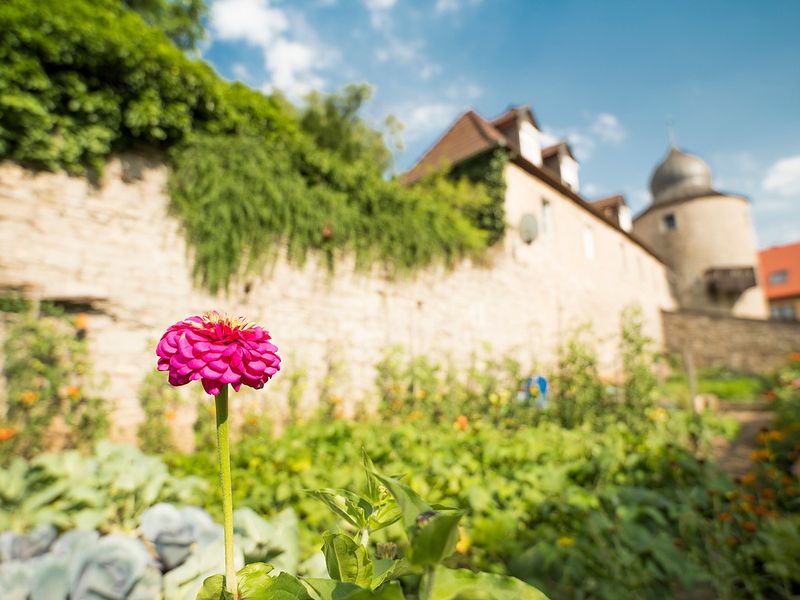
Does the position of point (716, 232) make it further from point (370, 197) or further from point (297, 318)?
point (297, 318)

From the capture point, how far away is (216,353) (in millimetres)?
598

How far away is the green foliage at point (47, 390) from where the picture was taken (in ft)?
11.7

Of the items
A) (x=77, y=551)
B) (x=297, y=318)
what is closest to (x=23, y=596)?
(x=77, y=551)

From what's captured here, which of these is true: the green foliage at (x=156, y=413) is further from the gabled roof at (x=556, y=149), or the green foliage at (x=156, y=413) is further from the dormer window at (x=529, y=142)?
the gabled roof at (x=556, y=149)

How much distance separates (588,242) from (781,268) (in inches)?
947

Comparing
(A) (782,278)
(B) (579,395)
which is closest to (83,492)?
(B) (579,395)

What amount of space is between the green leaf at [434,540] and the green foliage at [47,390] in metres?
4.33

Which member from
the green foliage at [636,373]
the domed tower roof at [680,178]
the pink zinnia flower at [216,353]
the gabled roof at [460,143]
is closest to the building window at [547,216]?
the gabled roof at [460,143]

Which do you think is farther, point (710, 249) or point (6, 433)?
point (710, 249)

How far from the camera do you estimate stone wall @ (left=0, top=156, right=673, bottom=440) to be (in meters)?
3.97

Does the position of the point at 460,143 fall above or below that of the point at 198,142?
above

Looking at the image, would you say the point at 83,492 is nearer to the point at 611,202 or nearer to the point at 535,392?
the point at 535,392

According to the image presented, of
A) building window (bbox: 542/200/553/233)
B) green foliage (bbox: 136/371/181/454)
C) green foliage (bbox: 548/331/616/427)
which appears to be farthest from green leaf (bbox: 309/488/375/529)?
building window (bbox: 542/200/553/233)

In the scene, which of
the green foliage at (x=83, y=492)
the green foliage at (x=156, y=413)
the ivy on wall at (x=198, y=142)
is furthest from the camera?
the green foliage at (x=156, y=413)
